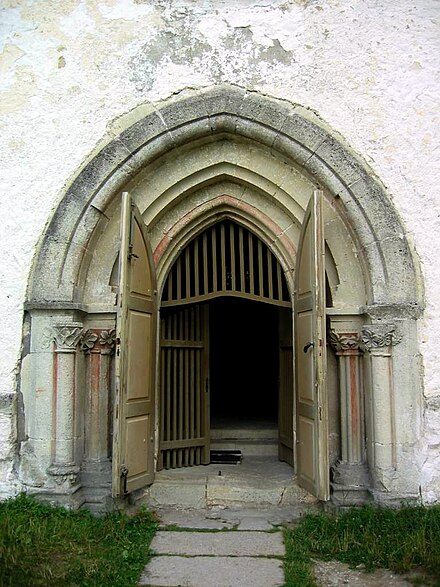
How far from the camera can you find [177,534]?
167 inches

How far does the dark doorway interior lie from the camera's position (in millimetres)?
9602

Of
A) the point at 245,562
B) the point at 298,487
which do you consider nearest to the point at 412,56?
the point at 298,487

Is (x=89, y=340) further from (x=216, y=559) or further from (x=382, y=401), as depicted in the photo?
(x=382, y=401)

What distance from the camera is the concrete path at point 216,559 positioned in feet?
11.3

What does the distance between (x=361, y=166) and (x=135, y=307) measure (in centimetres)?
213

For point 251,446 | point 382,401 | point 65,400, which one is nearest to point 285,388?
Answer: point 251,446

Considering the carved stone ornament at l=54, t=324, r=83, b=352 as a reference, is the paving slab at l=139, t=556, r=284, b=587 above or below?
below

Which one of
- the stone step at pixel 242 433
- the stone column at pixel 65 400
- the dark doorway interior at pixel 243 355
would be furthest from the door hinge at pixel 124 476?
the dark doorway interior at pixel 243 355

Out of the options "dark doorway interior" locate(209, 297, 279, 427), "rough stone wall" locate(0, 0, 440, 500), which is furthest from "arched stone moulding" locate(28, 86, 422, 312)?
"dark doorway interior" locate(209, 297, 279, 427)

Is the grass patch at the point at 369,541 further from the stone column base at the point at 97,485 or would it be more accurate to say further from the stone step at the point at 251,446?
the stone step at the point at 251,446

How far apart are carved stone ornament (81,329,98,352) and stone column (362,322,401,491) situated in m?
2.18

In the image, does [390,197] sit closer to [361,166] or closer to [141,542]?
[361,166]

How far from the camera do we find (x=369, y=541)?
3873 millimetres

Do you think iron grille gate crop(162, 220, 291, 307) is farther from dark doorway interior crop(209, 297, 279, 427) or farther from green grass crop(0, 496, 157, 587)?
dark doorway interior crop(209, 297, 279, 427)
